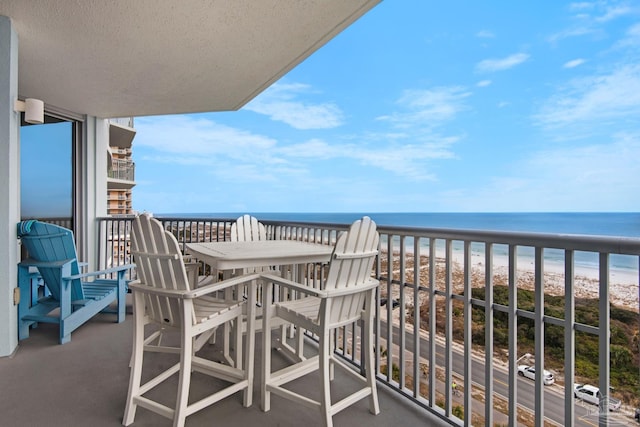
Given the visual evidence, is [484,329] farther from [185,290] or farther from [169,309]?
[169,309]

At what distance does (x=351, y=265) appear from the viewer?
71.7 inches

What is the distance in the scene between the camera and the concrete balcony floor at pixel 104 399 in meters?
1.83

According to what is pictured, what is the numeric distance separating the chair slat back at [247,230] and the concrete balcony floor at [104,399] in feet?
4.02

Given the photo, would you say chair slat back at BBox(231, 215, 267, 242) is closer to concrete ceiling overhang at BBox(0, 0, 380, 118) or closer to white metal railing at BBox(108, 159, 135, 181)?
concrete ceiling overhang at BBox(0, 0, 380, 118)

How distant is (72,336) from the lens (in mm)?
3072

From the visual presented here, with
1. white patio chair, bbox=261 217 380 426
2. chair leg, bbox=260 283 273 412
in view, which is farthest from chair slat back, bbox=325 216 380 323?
chair leg, bbox=260 283 273 412

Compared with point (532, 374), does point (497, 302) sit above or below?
above

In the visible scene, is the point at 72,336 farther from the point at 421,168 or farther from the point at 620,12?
the point at 620,12

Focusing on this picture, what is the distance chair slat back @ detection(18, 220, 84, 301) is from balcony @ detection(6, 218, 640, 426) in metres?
0.64

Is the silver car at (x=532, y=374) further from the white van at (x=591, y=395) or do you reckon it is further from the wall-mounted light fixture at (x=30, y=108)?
the wall-mounted light fixture at (x=30, y=108)

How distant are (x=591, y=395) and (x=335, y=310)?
113 centimetres

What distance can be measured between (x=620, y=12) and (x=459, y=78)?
11086mm

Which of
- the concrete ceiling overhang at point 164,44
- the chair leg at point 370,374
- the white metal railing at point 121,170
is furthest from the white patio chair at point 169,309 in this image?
the white metal railing at point 121,170

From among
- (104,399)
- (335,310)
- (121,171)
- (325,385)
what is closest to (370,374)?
(325,385)
